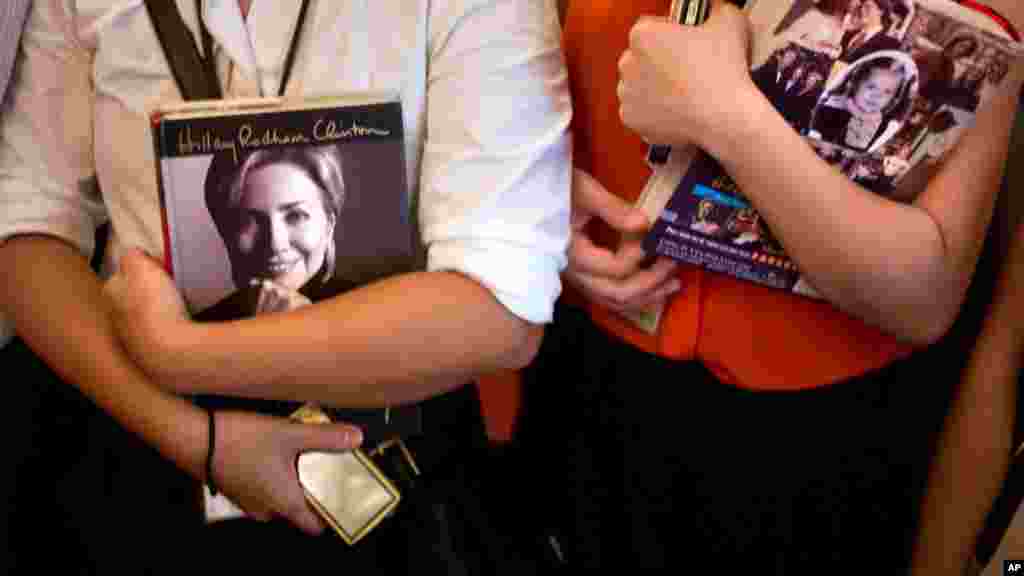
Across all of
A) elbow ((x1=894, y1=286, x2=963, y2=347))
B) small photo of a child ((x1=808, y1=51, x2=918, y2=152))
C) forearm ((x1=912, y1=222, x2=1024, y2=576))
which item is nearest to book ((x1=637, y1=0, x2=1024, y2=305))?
small photo of a child ((x1=808, y1=51, x2=918, y2=152))

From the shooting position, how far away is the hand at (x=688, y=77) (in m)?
0.68

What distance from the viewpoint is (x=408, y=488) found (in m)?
0.84

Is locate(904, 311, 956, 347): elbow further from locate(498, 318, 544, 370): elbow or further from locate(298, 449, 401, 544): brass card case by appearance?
locate(298, 449, 401, 544): brass card case

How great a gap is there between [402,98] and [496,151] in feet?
0.42

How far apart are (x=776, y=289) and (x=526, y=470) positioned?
0.49m

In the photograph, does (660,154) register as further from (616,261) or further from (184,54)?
(184,54)

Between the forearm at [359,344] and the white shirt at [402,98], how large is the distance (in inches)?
1.2

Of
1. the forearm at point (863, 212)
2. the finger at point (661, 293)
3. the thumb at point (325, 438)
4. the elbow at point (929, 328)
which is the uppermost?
the forearm at point (863, 212)

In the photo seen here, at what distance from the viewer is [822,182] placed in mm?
663

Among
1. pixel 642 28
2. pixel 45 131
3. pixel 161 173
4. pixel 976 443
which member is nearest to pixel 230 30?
pixel 161 173

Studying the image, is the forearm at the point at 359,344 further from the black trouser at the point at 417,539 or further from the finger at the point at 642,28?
the finger at the point at 642,28

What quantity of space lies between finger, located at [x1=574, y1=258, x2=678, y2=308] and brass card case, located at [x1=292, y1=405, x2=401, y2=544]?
1.03 feet

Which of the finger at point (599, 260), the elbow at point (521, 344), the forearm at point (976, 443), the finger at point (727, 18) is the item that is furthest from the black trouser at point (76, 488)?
the forearm at point (976, 443)

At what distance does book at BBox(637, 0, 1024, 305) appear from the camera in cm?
63
